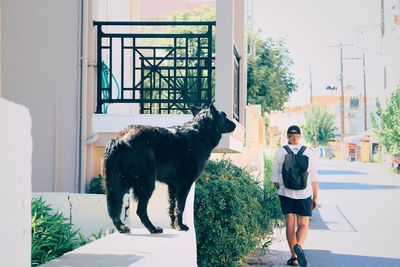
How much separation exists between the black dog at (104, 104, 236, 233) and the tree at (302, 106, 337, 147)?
293 feet

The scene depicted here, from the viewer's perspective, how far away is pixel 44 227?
20.9 ft

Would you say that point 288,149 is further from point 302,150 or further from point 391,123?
point 391,123

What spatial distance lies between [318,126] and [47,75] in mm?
88746

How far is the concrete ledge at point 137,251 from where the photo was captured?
14.6ft

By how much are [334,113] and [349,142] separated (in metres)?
12.3

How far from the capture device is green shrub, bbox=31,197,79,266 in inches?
237

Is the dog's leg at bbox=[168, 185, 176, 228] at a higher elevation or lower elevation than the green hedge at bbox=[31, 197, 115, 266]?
higher

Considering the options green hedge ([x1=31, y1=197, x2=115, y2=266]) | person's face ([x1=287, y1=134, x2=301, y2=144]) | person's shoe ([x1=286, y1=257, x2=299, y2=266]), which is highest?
person's face ([x1=287, y1=134, x2=301, y2=144])

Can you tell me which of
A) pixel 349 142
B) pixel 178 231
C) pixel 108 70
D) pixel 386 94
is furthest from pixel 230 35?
pixel 349 142

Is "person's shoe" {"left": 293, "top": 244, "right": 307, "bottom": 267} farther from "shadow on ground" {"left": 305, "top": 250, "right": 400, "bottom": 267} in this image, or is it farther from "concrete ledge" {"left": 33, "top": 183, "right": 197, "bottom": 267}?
"concrete ledge" {"left": 33, "top": 183, "right": 197, "bottom": 267}

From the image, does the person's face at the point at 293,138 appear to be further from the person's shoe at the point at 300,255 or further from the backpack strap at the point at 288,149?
the person's shoe at the point at 300,255

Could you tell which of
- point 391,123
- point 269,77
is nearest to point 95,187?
point 269,77

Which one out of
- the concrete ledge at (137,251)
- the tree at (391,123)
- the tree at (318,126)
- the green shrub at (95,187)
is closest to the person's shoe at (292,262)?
the green shrub at (95,187)

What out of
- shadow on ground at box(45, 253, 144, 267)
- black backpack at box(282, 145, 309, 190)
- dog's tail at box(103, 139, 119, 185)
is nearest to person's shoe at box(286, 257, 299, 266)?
black backpack at box(282, 145, 309, 190)
